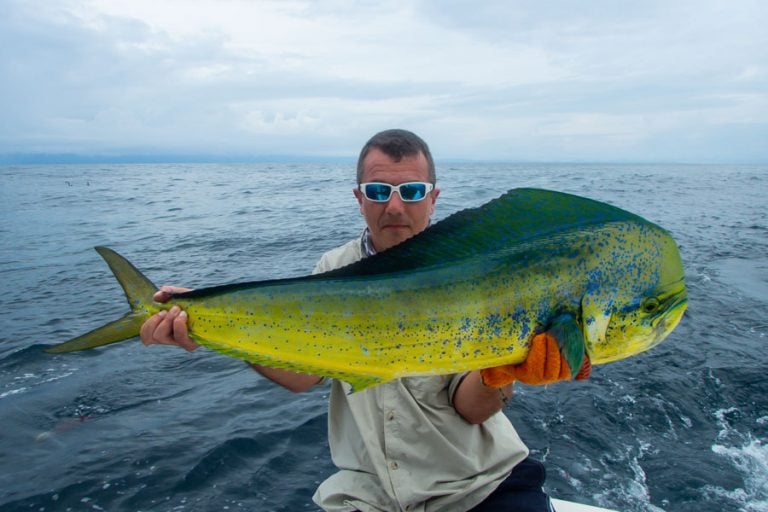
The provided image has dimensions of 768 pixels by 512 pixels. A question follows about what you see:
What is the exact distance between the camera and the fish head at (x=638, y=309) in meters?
1.91

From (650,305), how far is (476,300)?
0.63m

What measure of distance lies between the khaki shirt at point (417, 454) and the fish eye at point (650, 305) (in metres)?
0.96

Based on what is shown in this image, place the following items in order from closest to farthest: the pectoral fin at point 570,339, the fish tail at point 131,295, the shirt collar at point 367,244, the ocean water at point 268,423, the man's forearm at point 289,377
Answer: the pectoral fin at point 570,339 < the fish tail at point 131,295 < the man's forearm at point 289,377 < the shirt collar at point 367,244 < the ocean water at point 268,423

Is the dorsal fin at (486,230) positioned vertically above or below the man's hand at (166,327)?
above

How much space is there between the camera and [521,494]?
272 centimetres

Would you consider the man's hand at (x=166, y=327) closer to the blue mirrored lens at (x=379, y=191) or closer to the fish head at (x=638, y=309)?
the blue mirrored lens at (x=379, y=191)

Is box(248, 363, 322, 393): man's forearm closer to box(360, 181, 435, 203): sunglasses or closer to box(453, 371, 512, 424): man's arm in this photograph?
box(453, 371, 512, 424): man's arm

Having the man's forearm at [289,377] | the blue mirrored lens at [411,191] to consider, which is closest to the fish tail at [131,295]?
the man's forearm at [289,377]

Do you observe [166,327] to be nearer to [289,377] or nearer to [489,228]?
[289,377]

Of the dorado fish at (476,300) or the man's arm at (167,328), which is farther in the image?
the man's arm at (167,328)

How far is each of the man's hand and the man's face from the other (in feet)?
3.96

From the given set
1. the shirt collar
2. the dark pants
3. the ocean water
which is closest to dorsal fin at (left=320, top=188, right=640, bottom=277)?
the shirt collar

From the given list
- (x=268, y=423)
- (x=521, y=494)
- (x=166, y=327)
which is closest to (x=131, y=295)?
(x=166, y=327)

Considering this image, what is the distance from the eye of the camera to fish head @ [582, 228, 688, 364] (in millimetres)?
1912
